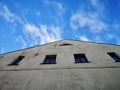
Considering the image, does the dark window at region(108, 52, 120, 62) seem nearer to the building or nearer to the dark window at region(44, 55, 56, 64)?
the building

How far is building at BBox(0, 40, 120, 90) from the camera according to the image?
5.89 metres

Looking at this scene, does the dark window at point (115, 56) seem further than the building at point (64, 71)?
Yes

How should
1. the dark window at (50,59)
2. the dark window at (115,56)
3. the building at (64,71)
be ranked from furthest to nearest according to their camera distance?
the dark window at (50,59)
the dark window at (115,56)
the building at (64,71)

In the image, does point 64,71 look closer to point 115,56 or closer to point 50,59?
point 50,59

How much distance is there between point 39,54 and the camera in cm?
967

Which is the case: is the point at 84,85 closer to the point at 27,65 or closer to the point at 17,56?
the point at 27,65

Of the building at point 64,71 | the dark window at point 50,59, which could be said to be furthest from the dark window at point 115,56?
the dark window at point 50,59

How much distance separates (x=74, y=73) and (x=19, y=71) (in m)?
3.66

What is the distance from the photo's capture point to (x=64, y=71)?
23.1 feet

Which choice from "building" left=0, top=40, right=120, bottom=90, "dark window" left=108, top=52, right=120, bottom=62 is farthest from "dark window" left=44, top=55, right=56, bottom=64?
"dark window" left=108, top=52, right=120, bottom=62

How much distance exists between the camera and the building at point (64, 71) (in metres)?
5.89

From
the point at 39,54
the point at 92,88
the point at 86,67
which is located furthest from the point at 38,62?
the point at 92,88

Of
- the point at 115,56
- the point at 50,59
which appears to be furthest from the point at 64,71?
the point at 115,56

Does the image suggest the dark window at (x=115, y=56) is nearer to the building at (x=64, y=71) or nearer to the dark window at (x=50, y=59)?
the building at (x=64, y=71)
